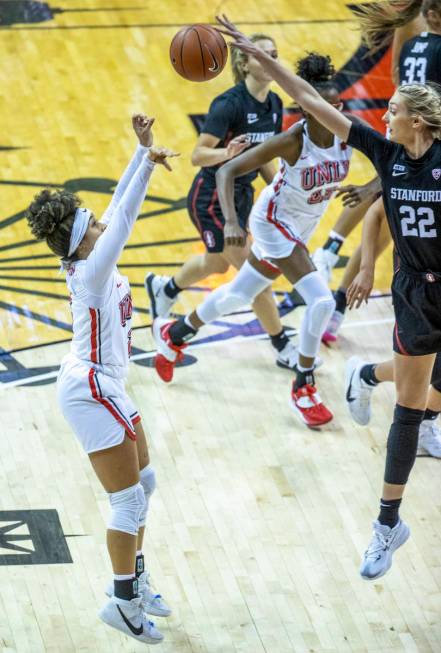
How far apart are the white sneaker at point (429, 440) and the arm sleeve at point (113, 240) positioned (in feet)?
8.13

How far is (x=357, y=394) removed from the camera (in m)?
6.84

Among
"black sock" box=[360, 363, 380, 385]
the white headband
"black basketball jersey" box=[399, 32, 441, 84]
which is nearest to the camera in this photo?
the white headband

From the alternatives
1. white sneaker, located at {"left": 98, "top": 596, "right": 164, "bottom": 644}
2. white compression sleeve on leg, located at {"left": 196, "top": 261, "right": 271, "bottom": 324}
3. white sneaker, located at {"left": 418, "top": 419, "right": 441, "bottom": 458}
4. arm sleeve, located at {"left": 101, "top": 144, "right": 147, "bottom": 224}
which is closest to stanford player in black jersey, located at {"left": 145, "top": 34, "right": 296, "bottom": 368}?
white compression sleeve on leg, located at {"left": 196, "top": 261, "right": 271, "bottom": 324}

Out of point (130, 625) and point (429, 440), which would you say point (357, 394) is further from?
point (130, 625)

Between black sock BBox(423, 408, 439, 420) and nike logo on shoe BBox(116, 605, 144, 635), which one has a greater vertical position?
nike logo on shoe BBox(116, 605, 144, 635)

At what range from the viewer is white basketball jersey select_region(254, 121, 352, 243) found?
6.88m

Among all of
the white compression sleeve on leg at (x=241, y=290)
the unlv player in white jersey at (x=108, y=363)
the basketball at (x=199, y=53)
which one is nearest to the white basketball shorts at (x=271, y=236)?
the white compression sleeve on leg at (x=241, y=290)

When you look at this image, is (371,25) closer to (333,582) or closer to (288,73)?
(288,73)

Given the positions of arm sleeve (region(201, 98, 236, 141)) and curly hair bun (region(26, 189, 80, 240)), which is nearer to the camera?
curly hair bun (region(26, 189, 80, 240))

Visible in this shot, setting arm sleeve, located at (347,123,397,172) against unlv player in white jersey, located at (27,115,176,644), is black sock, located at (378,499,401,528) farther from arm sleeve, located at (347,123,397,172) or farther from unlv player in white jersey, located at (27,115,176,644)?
arm sleeve, located at (347,123,397,172)

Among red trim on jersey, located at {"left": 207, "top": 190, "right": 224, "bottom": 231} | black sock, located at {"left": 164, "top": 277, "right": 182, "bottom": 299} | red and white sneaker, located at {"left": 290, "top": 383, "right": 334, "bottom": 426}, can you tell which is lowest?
red and white sneaker, located at {"left": 290, "top": 383, "right": 334, "bottom": 426}

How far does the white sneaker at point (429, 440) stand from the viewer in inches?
267

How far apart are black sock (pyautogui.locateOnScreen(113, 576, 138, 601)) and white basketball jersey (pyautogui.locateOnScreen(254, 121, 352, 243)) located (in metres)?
2.57

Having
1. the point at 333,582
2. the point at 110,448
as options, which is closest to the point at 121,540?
the point at 110,448
